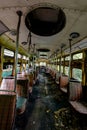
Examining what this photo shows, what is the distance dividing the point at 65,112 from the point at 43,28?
2.49m

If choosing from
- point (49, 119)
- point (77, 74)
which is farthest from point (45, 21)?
point (77, 74)

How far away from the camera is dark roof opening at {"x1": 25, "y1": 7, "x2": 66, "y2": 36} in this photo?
2.37m

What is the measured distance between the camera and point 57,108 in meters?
4.28

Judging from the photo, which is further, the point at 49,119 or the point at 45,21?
the point at 49,119

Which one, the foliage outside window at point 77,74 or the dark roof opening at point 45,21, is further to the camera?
the foliage outside window at point 77,74

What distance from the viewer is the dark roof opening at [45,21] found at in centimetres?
237

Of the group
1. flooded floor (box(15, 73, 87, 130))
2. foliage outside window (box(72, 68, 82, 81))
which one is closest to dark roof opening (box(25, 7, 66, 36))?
flooded floor (box(15, 73, 87, 130))

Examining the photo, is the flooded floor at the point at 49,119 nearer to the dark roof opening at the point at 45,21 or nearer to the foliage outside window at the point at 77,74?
the foliage outside window at the point at 77,74

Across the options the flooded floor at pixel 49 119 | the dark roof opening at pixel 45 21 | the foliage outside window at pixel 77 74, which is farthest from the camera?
the foliage outside window at pixel 77 74

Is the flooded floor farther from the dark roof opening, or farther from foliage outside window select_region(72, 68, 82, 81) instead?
the dark roof opening

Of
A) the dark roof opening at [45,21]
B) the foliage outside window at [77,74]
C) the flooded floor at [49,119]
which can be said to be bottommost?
the flooded floor at [49,119]

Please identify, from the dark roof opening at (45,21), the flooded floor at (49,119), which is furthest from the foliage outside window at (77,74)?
the dark roof opening at (45,21)

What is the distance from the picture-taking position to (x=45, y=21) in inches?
108

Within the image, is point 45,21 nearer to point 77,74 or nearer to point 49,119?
point 49,119
